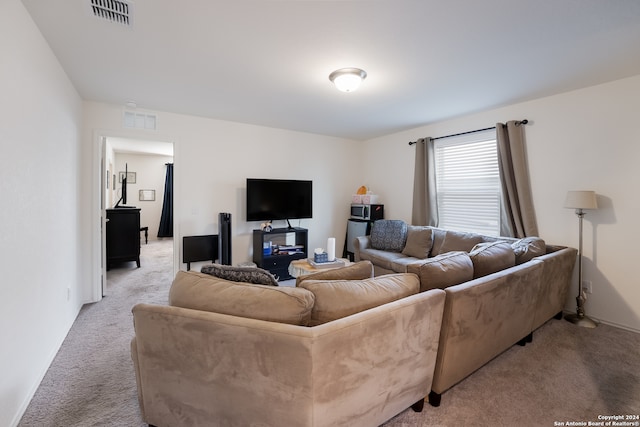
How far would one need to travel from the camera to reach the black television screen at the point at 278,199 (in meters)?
4.30

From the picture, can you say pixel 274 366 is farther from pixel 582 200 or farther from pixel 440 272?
pixel 582 200

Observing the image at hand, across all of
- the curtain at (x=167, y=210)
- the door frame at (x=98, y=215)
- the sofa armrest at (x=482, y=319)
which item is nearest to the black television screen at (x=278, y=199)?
the door frame at (x=98, y=215)

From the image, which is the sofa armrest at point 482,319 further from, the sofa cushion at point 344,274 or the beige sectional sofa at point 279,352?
the sofa cushion at point 344,274

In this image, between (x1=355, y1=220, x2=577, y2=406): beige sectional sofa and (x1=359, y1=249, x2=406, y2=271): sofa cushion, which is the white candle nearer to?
(x1=359, y1=249, x2=406, y2=271): sofa cushion

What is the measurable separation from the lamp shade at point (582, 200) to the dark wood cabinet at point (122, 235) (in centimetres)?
588

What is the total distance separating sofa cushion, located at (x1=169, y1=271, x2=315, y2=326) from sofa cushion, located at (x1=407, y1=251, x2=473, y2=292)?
31.6 inches

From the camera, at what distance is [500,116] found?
3.58m

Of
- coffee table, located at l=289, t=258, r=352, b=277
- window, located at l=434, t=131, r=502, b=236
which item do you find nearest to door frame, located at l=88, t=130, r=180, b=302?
coffee table, located at l=289, t=258, r=352, b=277

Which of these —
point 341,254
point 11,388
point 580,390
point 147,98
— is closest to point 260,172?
point 147,98

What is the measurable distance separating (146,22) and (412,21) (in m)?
1.75

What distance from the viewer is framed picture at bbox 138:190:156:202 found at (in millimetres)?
7684

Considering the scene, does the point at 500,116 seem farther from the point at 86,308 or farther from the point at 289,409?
the point at 86,308

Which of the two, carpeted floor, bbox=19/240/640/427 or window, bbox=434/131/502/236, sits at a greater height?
window, bbox=434/131/502/236

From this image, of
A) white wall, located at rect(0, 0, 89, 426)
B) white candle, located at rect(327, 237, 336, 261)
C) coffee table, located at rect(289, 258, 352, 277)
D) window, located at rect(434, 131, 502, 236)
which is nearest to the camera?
white wall, located at rect(0, 0, 89, 426)
